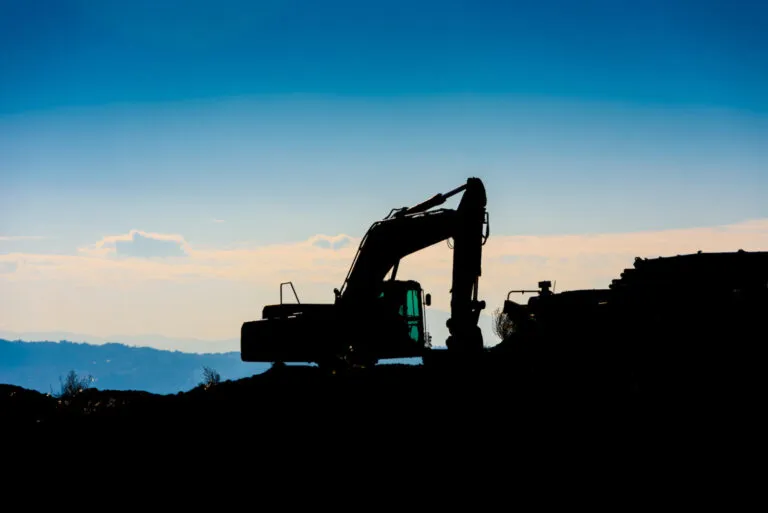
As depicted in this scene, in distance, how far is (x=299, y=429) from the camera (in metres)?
12.9

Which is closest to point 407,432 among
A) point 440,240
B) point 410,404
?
point 410,404

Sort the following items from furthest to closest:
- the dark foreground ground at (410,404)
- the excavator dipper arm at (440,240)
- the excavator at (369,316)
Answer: the excavator at (369,316), the excavator dipper arm at (440,240), the dark foreground ground at (410,404)

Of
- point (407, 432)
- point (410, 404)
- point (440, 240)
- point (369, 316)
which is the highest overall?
point (440, 240)

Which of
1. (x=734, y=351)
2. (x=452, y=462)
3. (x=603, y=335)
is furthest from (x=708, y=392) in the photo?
(x=452, y=462)

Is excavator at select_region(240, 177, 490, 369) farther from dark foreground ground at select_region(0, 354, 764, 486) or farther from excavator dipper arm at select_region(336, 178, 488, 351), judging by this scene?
dark foreground ground at select_region(0, 354, 764, 486)

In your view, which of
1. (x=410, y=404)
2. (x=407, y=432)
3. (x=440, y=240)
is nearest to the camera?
(x=407, y=432)

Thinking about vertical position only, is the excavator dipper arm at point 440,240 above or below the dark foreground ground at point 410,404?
above

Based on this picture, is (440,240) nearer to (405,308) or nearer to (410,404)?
(405,308)

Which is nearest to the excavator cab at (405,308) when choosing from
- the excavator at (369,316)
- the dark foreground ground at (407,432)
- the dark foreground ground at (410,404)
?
the excavator at (369,316)

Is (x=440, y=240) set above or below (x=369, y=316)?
above

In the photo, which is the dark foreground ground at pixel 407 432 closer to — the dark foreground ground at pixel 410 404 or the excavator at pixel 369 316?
the dark foreground ground at pixel 410 404

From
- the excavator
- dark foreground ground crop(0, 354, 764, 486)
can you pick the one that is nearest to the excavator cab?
the excavator

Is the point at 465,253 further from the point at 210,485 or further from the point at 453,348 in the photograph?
the point at 210,485

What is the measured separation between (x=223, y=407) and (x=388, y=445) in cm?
459
